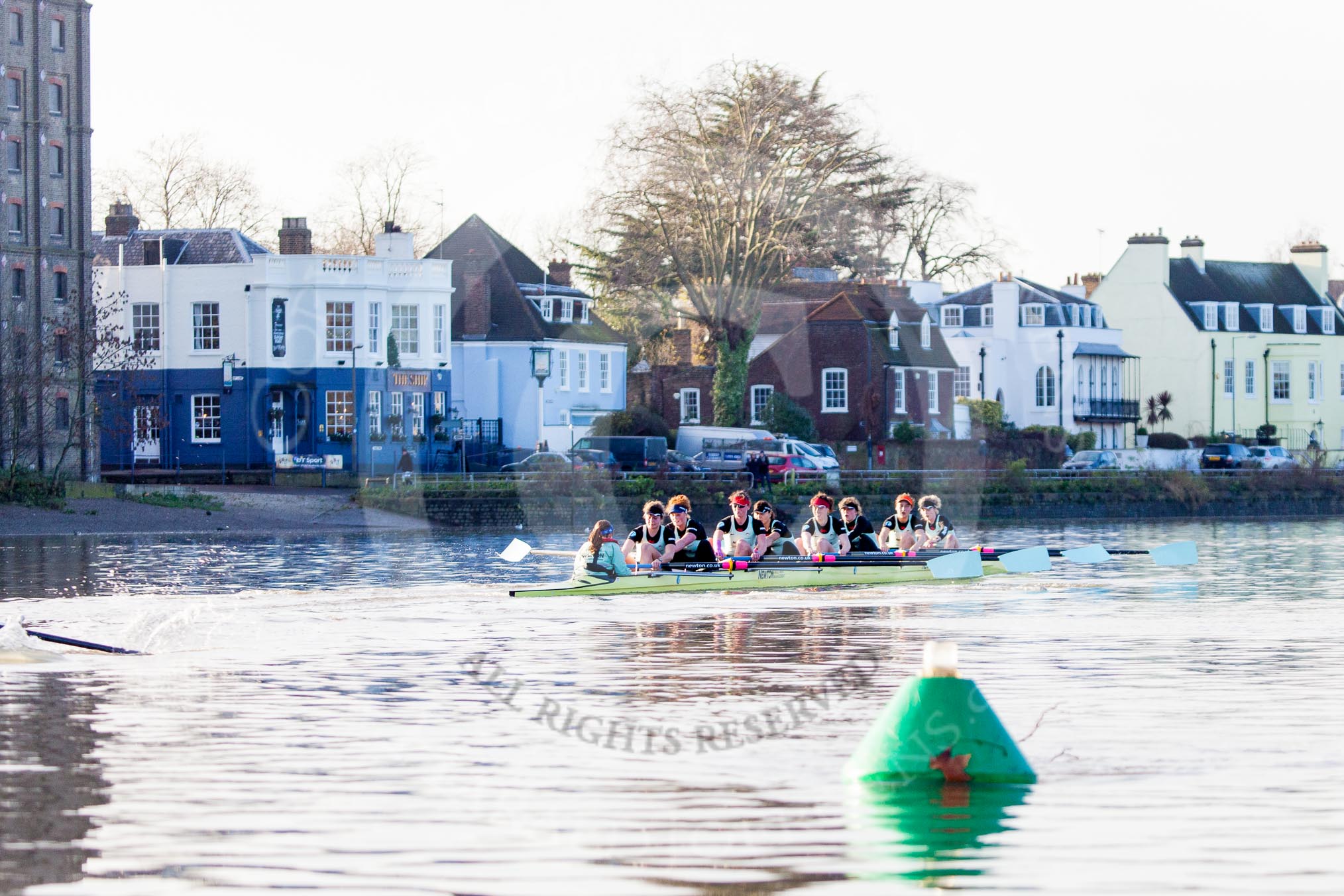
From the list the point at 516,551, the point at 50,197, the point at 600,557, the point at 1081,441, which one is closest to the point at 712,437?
the point at 1081,441

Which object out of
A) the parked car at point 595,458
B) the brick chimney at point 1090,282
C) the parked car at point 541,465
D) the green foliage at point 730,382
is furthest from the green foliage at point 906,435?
the brick chimney at point 1090,282

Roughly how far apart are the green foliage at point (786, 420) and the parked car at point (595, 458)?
44.2ft

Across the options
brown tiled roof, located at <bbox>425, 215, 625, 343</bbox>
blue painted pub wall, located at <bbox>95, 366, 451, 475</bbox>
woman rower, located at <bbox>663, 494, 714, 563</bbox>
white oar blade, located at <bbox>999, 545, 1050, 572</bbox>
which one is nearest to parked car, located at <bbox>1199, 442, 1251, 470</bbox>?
brown tiled roof, located at <bbox>425, 215, 625, 343</bbox>

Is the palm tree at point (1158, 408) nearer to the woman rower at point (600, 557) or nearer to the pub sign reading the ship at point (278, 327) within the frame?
the pub sign reading the ship at point (278, 327)

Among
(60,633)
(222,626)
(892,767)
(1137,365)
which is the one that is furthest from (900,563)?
(1137,365)

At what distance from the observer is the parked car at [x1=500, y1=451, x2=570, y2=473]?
53812 millimetres

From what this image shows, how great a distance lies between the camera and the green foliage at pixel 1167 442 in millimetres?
81438

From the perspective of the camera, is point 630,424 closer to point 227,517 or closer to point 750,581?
point 227,517

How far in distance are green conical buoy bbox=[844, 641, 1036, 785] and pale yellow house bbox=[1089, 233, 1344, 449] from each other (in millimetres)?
79695

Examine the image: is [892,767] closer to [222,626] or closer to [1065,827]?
[1065,827]

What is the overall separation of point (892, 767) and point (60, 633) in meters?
12.1

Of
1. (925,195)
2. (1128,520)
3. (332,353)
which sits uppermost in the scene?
(925,195)

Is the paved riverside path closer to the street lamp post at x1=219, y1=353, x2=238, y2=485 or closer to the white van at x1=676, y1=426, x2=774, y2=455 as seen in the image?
the street lamp post at x1=219, y1=353, x2=238, y2=485

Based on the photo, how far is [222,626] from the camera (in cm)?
2184
